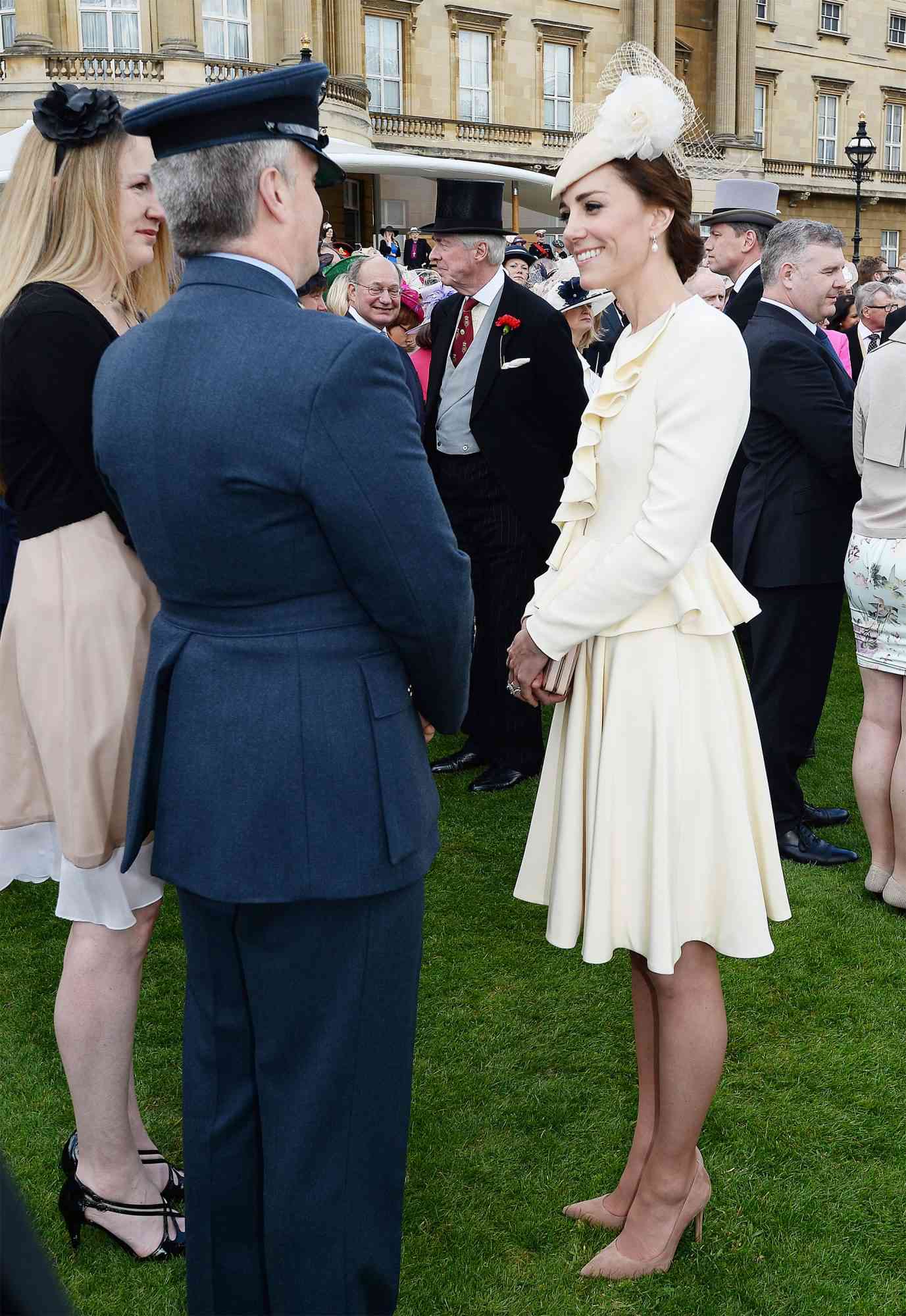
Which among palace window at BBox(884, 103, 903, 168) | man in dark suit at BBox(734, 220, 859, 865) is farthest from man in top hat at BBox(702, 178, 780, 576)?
palace window at BBox(884, 103, 903, 168)

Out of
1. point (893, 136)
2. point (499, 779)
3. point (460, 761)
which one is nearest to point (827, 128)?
point (893, 136)

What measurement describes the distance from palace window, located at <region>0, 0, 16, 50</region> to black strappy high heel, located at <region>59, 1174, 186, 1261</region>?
3043cm

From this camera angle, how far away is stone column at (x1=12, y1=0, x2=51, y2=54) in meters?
26.7

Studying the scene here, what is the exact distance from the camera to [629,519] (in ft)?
7.34

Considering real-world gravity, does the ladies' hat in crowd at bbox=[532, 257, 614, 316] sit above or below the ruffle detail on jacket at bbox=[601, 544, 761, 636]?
Answer: above

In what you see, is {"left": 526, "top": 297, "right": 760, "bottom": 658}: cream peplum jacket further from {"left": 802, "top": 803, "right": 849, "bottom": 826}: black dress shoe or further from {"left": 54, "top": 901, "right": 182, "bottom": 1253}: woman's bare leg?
{"left": 802, "top": 803, "right": 849, "bottom": 826}: black dress shoe

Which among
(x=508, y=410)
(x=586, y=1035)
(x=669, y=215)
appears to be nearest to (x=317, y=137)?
(x=669, y=215)

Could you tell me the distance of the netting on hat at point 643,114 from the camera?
2.16 meters

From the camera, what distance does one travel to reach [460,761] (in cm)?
559

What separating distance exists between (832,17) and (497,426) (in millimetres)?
43730

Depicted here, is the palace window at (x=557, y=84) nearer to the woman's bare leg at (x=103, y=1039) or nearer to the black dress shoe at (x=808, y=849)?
the black dress shoe at (x=808, y=849)

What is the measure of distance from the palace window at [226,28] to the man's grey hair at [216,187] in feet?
102

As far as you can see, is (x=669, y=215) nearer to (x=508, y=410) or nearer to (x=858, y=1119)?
(x=858, y=1119)

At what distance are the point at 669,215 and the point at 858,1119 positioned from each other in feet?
6.73
